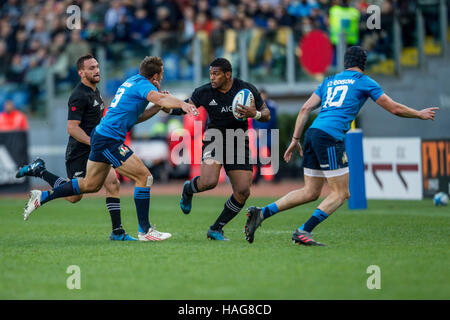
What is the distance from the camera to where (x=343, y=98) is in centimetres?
962

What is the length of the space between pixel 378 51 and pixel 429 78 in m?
1.52

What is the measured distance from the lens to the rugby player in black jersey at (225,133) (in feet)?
34.0

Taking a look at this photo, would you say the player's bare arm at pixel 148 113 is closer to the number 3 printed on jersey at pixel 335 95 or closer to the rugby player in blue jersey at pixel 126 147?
the rugby player in blue jersey at pixel 126 147

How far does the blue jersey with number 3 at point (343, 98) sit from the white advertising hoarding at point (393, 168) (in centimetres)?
743

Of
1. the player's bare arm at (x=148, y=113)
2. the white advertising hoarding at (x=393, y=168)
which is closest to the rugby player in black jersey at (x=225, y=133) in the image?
the player's bare arm at (x=148, y=113)

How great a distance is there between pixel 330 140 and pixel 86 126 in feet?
11.5

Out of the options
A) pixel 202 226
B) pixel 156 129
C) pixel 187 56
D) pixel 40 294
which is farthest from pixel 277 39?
pixel 40 294

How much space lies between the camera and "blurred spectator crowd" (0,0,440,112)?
23.1 meters

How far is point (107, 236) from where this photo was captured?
37.2 feet

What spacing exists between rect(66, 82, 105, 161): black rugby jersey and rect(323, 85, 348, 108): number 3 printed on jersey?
10.6 ft

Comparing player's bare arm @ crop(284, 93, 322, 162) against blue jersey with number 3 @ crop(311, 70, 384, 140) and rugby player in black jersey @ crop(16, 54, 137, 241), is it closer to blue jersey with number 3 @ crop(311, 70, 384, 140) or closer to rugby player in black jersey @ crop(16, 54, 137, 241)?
blue jersey with number 3 @ crop(311, 70, 384, 140)

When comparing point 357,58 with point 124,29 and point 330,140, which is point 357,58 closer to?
point 330,140

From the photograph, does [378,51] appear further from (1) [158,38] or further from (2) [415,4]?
(1) [158,38]

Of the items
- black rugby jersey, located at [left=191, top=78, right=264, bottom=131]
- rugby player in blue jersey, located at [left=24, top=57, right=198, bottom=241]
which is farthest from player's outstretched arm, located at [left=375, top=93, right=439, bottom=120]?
rugby player in blue jersey, located at [left=24, top=57, right=198, bottom=241]
